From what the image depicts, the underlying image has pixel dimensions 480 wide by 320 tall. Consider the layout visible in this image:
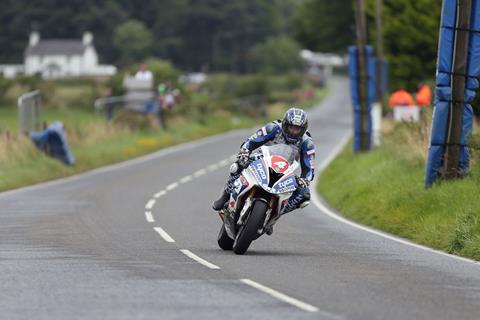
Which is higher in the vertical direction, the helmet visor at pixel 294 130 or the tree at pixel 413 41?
the helmet visor at pixel 294 130

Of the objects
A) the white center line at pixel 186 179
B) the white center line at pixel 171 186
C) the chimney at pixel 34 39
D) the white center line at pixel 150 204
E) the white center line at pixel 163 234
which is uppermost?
the white center line at pixel 163 234

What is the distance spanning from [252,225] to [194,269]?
1812 mm

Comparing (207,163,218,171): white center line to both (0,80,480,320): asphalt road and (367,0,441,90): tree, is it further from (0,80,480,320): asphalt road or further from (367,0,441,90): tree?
(367,0,441,90): tree

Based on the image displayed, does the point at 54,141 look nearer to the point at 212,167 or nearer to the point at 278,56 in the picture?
the point at 212,167

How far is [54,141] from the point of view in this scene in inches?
1283

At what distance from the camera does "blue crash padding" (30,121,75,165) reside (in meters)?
32.1

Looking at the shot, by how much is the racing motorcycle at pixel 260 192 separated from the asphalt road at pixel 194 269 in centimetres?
35

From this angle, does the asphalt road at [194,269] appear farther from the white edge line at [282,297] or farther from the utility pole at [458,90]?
the utility pole at [458,90]

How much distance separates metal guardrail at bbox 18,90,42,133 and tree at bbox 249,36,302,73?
108 metres

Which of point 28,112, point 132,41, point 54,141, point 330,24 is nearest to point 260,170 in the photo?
point 54,141

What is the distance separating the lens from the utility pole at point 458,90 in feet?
66.2

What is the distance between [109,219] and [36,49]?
13317cm

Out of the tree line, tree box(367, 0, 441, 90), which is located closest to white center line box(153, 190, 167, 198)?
tree box(367, 0, 441, 90)

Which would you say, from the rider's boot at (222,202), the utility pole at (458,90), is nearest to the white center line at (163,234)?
the rider's boot at (222,202)
